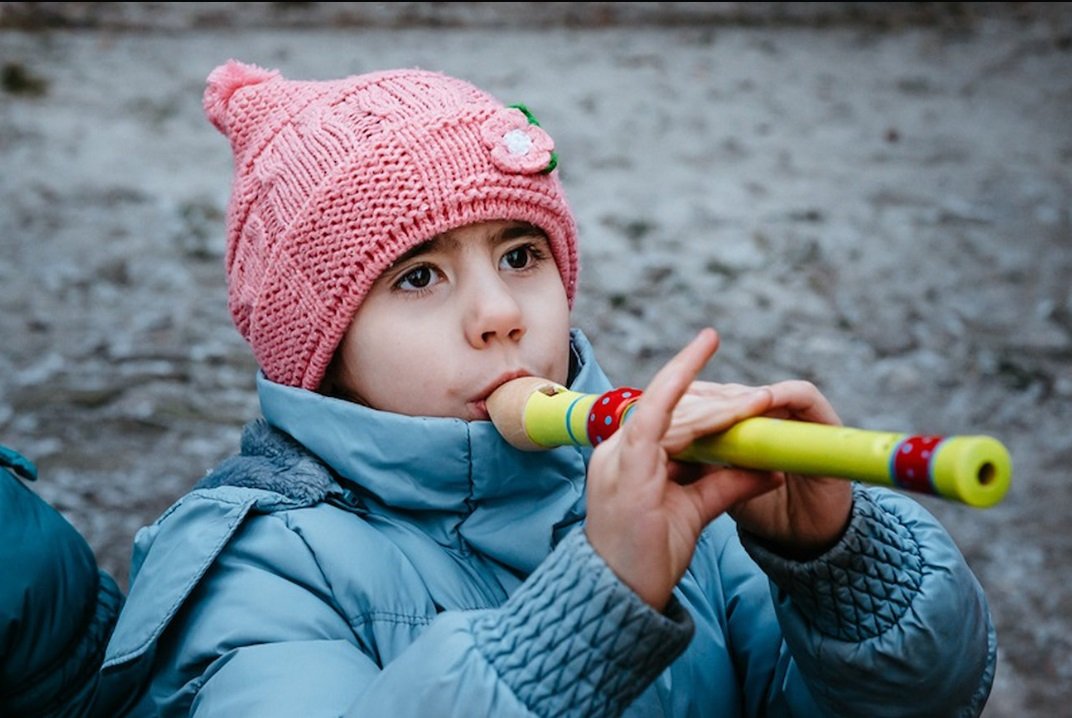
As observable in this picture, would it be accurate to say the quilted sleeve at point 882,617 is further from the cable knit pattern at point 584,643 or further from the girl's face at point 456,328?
the girl's face at point 456,328

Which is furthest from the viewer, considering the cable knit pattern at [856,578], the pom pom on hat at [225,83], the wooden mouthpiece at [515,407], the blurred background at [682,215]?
the blurred background at [682,215]

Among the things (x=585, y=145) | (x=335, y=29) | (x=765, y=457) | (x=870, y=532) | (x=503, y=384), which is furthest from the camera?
(x=335, y=29)

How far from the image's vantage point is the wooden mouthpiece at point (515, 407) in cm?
152

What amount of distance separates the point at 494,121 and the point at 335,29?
3.92 metres

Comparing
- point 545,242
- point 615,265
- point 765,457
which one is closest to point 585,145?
point 615,265

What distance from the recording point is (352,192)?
1.64m

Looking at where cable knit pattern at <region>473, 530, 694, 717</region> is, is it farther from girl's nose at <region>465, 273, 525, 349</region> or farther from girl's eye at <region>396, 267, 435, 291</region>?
girl's eye at <region>396, 267, 435, 291</region>

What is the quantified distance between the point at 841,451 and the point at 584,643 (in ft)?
1.02

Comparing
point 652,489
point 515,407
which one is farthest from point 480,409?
point 652,489

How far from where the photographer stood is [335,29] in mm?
5391

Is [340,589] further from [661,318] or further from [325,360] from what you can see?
[661,318]

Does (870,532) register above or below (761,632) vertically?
above

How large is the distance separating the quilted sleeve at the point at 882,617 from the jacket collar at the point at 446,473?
0.30m

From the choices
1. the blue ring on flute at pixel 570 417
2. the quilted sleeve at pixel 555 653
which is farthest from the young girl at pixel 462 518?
the blue ring on flute at pixel 570 417
